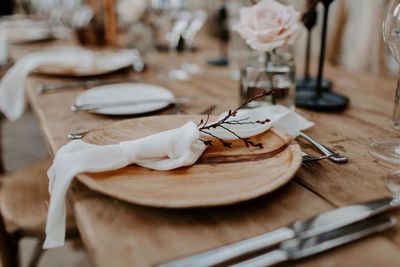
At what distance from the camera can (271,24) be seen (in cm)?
88

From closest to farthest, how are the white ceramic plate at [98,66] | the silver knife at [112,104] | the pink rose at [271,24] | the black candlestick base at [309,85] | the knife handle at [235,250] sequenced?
the knife handle at [235,250], the pink rose at [271,24], the silver knife at [112,104], the black candlestick base at [309,85], the white ceramic plate at [98,66]

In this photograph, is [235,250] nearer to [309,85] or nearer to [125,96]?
[125,96]

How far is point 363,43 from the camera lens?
8.08 ft

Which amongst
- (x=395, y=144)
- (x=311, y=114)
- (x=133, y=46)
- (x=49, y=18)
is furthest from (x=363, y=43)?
(x=49, y=18)

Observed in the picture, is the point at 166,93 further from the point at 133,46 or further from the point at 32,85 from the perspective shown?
the point at 133,46

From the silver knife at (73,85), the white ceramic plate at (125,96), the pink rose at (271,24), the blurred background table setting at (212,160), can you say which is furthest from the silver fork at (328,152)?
the silver knife at (73,85)

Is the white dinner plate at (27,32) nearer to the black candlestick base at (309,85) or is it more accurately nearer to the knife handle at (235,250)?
the black candlestick base at (309,85)

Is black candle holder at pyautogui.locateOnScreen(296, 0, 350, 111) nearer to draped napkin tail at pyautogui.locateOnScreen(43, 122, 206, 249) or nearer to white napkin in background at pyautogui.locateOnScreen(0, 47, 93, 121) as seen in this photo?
draped napkin tail at pyautogui.locateOnScreen(43, 122, 206, 249)

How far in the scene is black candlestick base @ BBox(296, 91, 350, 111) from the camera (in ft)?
3.38

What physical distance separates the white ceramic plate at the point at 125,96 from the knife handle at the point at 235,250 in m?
0.56

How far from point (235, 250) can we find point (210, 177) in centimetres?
17

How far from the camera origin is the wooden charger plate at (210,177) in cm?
53

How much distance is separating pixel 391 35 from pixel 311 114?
0.31 metres

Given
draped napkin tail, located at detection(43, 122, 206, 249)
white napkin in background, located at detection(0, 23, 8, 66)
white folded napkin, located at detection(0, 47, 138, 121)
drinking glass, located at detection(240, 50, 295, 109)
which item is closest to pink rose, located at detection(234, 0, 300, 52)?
drinking glass, located at detection(240, 50, 295, 109)
